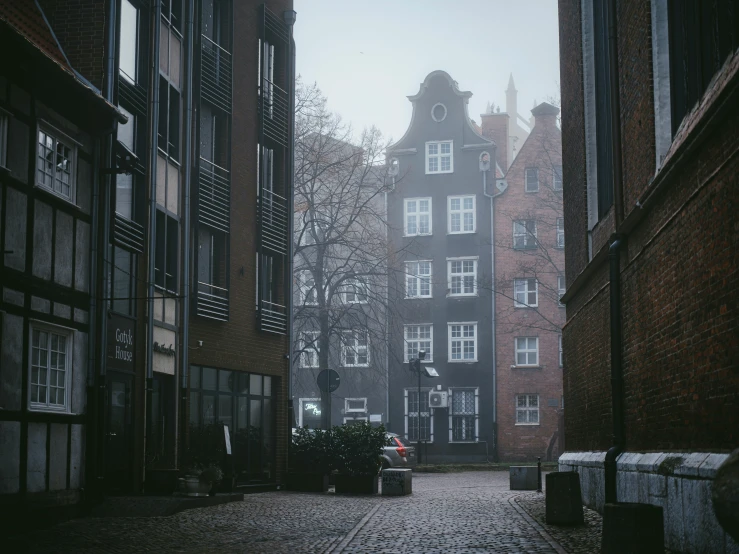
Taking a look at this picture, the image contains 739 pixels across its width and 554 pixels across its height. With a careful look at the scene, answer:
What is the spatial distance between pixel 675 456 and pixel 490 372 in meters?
39.6

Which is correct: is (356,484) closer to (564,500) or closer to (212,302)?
(212,302)

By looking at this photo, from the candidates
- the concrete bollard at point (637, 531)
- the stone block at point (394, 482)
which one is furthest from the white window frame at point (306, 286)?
the concrete bollard at point (637, 531)

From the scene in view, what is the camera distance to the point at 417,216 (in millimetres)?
53000

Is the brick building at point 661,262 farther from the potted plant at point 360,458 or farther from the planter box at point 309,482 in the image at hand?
the planter box at point 309,482

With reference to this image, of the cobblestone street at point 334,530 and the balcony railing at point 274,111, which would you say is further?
the balcony railing at point 274,111

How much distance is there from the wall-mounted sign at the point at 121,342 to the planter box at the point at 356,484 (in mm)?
6118

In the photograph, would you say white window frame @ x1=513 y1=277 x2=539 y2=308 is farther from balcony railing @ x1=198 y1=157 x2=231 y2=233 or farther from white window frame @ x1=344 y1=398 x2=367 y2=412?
balcony railing @ x1=198 y1=157 x2=231 y2=233

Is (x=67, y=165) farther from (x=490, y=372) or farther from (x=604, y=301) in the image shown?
(x=490, y=372)

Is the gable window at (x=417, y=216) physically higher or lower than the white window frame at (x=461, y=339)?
higher

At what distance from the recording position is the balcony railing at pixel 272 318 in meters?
25.8

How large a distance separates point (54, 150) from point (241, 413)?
1094 cm

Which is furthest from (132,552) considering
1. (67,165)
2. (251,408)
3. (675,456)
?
(251,408)

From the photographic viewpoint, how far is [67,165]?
1592 cm

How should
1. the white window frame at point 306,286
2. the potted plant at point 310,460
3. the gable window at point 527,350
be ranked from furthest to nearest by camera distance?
the gable window at point 527,350 < the white window frame at point 306,286 < the potted plant at point 310,460
